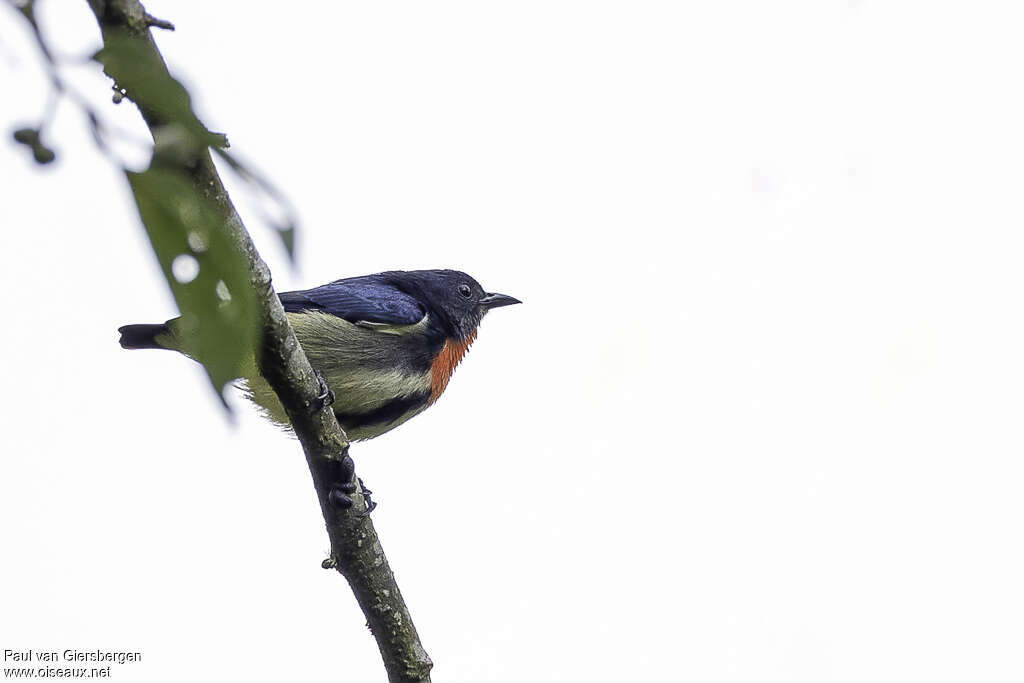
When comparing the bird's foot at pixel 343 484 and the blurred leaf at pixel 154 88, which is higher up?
the bird's foot at pixel 343 484

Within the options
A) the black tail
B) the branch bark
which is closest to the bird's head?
the black tail

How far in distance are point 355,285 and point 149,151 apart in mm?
4113

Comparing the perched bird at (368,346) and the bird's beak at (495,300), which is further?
the bird's beak at (495,300)

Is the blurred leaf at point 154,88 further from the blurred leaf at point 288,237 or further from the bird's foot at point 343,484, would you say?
the bird's foot at point 343,484

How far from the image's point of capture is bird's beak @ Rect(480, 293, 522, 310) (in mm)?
6127

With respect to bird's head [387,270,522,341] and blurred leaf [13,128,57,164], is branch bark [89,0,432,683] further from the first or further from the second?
bird's head [387,270,522,341]

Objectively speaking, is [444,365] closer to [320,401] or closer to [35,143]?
[320,401]

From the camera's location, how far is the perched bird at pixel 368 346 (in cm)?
468

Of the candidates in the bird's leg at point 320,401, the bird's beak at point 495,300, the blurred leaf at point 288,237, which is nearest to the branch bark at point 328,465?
the bird's leg at point 320,401

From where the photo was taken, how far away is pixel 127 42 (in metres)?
1.14

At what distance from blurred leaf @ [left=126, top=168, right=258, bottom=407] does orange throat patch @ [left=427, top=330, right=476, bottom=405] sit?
12.9 ft

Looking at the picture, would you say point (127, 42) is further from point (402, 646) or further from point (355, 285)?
point (355, 285)

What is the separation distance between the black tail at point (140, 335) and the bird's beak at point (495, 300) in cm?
203

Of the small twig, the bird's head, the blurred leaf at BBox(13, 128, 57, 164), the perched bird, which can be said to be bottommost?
the blurred leaf at BBox(13, 128, 57, 164)
